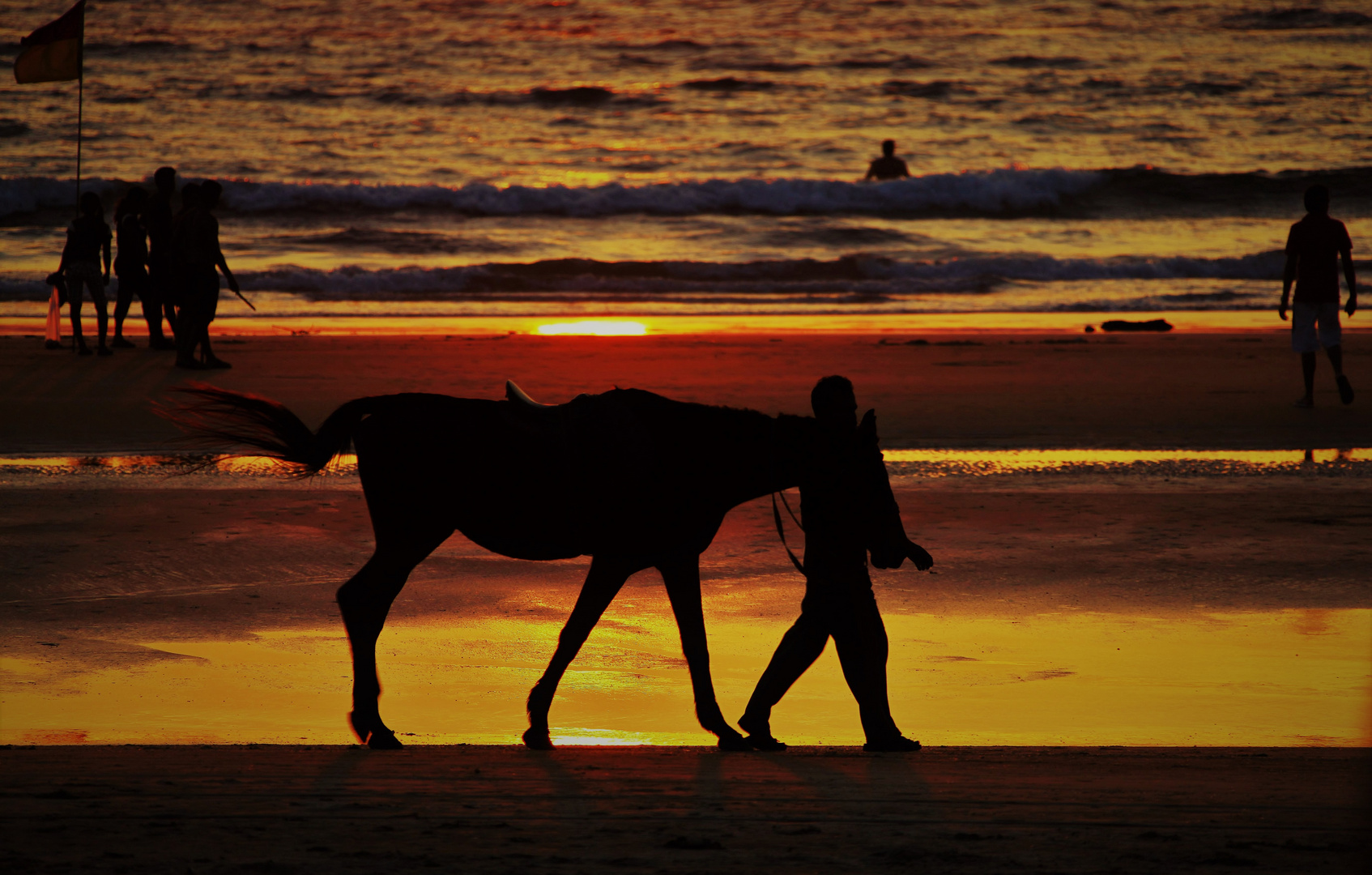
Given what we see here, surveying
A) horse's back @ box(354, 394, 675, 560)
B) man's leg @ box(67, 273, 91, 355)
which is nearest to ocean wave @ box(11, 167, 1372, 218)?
man's leg @ box(67, 273, 91, 355)

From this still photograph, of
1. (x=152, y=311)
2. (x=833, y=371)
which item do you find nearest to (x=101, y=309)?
(x=152, y=311)

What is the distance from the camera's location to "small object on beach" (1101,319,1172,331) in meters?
19.5

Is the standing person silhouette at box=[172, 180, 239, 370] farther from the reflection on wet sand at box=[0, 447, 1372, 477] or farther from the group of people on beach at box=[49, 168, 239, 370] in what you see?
→ the reflection on wet sand at box=[0, 447, 1372, 477]

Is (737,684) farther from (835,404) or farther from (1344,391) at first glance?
(1344,391)

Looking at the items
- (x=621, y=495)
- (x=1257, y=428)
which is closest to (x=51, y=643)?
(x=621, y=495)

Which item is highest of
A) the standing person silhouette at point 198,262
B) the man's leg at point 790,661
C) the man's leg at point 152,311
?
→ the man's leg at point 790,661

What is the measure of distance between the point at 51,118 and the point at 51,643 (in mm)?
39360

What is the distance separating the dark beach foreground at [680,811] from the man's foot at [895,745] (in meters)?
0.12

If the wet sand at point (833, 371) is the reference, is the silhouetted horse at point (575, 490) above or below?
above

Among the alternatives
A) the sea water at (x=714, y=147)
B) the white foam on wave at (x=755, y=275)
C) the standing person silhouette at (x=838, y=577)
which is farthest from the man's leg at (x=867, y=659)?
the white foam on wave at (x=755, y=275)

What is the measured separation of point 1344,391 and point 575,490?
10.0 m

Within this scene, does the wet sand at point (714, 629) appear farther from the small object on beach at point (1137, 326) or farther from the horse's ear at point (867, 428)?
the small object on beach at point (1137, 326)

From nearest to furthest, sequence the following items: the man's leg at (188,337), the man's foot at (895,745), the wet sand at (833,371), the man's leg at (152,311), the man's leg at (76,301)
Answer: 1. the man's foot at (895,745)
2. the wet sand at (833,371)
3. the man's leg at (188,337)
4. the man's leg at (76,301)
5. the man's leg at (152,311)

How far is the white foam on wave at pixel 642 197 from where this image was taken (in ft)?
116
